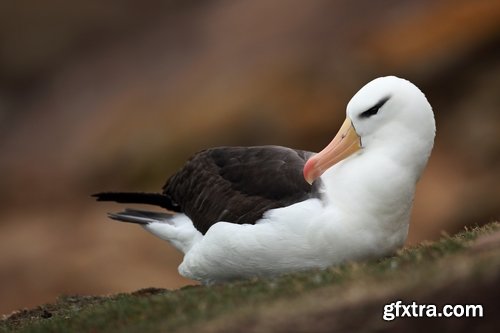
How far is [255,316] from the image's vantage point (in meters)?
6.14

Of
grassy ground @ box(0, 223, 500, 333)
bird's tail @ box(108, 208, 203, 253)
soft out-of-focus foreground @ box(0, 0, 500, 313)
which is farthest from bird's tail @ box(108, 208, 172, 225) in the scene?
soft out-of-focus foreground @ box(0, 0, 500, 313)

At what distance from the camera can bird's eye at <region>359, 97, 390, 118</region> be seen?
7.92 m

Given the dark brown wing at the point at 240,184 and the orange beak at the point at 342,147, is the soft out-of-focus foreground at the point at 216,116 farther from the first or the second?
the orange beak at the point at 342,147

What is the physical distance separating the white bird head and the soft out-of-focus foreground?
9.91 m

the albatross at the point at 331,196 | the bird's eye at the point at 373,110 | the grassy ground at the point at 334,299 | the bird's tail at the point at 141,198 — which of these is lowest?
the grassy ground at the point at 334,299

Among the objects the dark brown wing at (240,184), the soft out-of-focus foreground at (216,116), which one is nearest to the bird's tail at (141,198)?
the dark brown wing at (240,184)

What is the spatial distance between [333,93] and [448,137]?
236 centimetres

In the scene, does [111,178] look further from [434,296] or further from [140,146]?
[434,296]

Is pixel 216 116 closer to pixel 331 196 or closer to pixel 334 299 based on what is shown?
pixel 331 196

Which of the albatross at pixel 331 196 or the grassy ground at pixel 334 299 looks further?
the albatross at pixel 331 196

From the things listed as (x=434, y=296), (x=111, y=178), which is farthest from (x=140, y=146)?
(x=434, y=296)

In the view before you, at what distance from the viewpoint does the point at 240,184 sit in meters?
8.51

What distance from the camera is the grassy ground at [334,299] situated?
582cm

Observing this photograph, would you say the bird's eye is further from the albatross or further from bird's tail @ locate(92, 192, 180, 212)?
bird's tail @ locate(92, 192, 180, 212)
